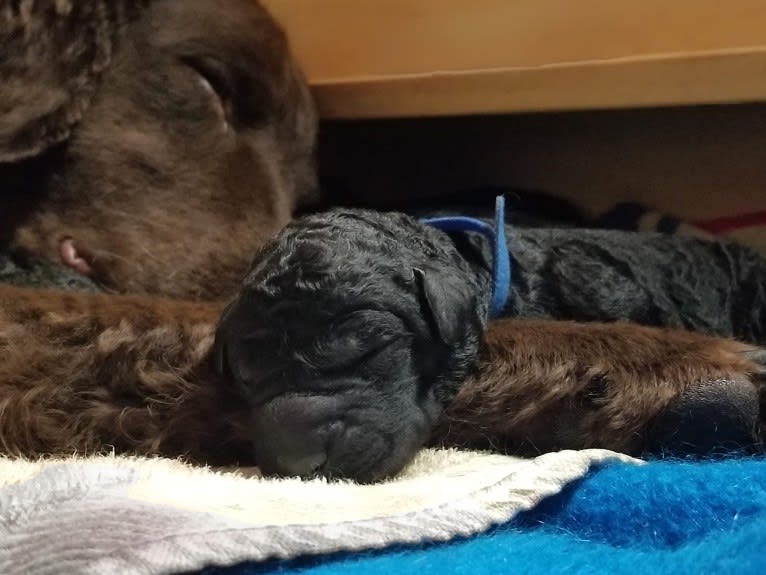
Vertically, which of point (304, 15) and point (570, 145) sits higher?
point (304, 15)

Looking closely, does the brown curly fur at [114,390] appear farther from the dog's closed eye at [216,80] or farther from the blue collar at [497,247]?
the dog's closed eye at [216,80]

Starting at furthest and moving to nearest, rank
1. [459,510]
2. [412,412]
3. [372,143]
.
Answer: [372,143], [412,412], [459,510]

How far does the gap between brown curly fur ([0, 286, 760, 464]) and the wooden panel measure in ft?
1.29

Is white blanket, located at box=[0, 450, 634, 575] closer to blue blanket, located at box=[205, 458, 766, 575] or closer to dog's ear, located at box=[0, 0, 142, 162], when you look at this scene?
blue blanket, located at box=[205, 458, 766, 575]

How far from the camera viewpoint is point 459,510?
1.74 ft

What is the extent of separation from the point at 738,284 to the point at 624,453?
0.36 metres

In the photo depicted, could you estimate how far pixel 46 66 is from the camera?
1.10 metres

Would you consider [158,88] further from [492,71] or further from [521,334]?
[521,334]

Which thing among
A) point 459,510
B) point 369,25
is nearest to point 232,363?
point 459,510

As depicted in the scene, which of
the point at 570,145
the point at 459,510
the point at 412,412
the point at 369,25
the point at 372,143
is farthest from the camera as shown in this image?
the point at 372,143

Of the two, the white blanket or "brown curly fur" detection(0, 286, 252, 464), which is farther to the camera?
"brown curly fur" detection(0, 286, 252, 464)

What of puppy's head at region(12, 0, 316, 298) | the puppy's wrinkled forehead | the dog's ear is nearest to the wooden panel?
puppy's head at region(12, 0, 316, 298)

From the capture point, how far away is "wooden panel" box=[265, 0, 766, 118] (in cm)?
100

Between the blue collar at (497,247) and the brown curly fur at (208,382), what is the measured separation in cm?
4
